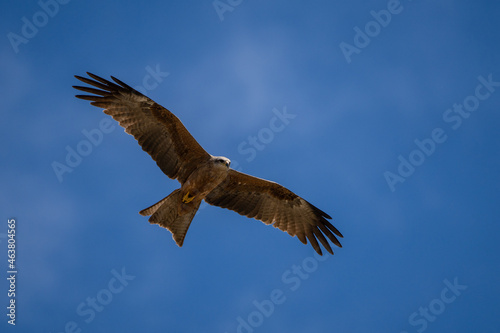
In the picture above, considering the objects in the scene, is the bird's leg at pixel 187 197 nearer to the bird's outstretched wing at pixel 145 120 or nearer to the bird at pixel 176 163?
the bird at pixel 176 163

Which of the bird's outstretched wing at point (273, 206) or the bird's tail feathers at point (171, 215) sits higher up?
the bird's tail feathers at point (171, 215)

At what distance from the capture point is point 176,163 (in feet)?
38.6

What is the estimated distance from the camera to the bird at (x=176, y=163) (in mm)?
11344

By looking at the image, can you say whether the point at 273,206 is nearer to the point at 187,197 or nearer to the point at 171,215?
the point at 187,197

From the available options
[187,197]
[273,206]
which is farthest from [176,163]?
[273,206]

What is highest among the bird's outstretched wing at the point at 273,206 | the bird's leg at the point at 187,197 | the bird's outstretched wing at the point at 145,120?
the bird's outstretched wing at the point at 145,120

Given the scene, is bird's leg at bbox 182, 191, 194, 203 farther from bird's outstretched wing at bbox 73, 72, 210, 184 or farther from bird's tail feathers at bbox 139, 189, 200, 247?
bird's outstretched wing at bbox 73, 72, 210, 184

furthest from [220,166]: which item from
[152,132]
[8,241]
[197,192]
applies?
[8,241]

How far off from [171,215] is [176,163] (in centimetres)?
105

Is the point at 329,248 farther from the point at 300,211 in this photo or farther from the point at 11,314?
the point at 11,314

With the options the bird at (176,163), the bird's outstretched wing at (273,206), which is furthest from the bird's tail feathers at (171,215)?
the bird's outstretched wing at (273,206)

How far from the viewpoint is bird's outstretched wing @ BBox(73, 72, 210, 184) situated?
11320mm

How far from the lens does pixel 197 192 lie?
11523 millimetres

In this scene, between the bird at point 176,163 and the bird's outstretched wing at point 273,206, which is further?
the bird's outstretched wing at point 273,206
